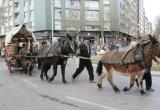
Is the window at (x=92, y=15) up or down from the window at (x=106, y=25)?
up

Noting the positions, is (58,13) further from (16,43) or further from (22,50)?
(22,50)

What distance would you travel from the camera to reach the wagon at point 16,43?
2084 cm

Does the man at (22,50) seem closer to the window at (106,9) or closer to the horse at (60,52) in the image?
the horse at (60,52)

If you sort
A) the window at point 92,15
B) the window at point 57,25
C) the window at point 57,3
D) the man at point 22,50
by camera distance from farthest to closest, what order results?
1. the window at point 92,15
2. the window at point 57,3
3. the window at point 57,25
4. the man at point 22,50

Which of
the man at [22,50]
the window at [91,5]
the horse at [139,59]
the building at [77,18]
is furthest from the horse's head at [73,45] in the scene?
the window at [91,5]

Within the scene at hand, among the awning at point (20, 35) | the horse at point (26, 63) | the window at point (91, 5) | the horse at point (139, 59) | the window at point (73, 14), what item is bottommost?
the horse at point (26, 63)

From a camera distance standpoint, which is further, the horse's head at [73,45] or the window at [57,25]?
the window at [57,25]

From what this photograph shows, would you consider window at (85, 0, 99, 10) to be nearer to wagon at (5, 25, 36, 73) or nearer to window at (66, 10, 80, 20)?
window at (66, 10, 80, 20)

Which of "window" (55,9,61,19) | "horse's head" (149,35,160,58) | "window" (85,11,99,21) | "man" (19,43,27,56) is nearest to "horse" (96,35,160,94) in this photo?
"horse's head" (149,35,160,58)

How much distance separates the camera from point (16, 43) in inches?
854

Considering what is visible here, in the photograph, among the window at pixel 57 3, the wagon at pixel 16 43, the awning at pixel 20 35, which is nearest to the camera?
the wagon at pixel 16 43

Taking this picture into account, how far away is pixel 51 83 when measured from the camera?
1584 cm

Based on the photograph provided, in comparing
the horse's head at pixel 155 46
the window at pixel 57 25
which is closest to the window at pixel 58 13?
the window at pixel 57 25

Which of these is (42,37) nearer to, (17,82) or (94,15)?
(94,15)
